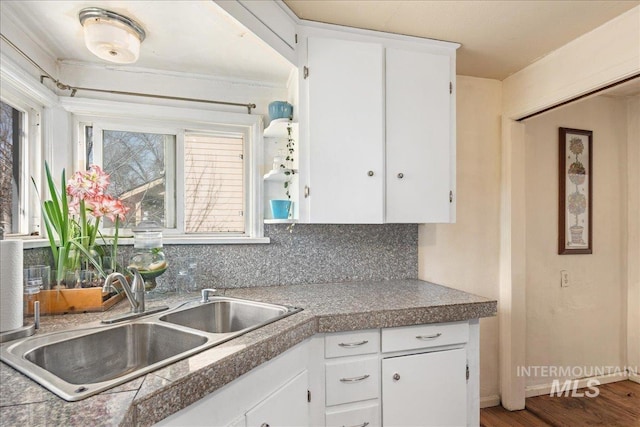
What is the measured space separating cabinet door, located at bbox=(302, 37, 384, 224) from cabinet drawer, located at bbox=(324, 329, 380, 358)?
0.55 metres

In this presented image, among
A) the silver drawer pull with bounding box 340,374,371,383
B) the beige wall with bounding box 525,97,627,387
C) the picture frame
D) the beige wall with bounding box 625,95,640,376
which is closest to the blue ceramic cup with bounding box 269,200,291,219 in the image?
the silver drawer pull with bounding box 340,374,371,383

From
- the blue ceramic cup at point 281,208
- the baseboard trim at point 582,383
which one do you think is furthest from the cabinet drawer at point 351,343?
the baseboard trim at point 582,383

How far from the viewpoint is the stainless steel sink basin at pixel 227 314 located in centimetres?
149

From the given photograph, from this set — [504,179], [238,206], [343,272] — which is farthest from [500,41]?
[238,206]

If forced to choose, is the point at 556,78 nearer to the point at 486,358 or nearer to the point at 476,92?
the point at 476,92

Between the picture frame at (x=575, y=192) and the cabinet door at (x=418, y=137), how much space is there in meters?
1.21

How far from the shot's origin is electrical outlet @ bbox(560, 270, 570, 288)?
2.56 meters

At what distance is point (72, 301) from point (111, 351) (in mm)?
361

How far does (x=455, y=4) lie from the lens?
1555mm

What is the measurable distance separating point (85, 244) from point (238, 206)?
29.9 inches

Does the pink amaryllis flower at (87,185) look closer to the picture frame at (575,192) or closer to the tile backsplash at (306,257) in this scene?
the tile backsplash at (306,257)

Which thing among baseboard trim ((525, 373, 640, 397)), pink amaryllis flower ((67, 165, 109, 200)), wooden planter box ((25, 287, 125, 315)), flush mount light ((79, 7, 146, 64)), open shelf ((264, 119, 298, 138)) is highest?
flush mount light ((79, 7, 146, 64))


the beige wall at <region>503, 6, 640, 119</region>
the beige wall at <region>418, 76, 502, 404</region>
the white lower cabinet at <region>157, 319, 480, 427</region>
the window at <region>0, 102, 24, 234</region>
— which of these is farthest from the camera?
the beige wall at <region>418, 76, 502, 404</region>

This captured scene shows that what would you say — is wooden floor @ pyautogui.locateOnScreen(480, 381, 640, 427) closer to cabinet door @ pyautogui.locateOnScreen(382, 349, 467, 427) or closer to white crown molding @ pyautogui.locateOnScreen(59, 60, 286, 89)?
cabinet door @ pyautogui.locateOnScreen(382, 349, 467, 427)
